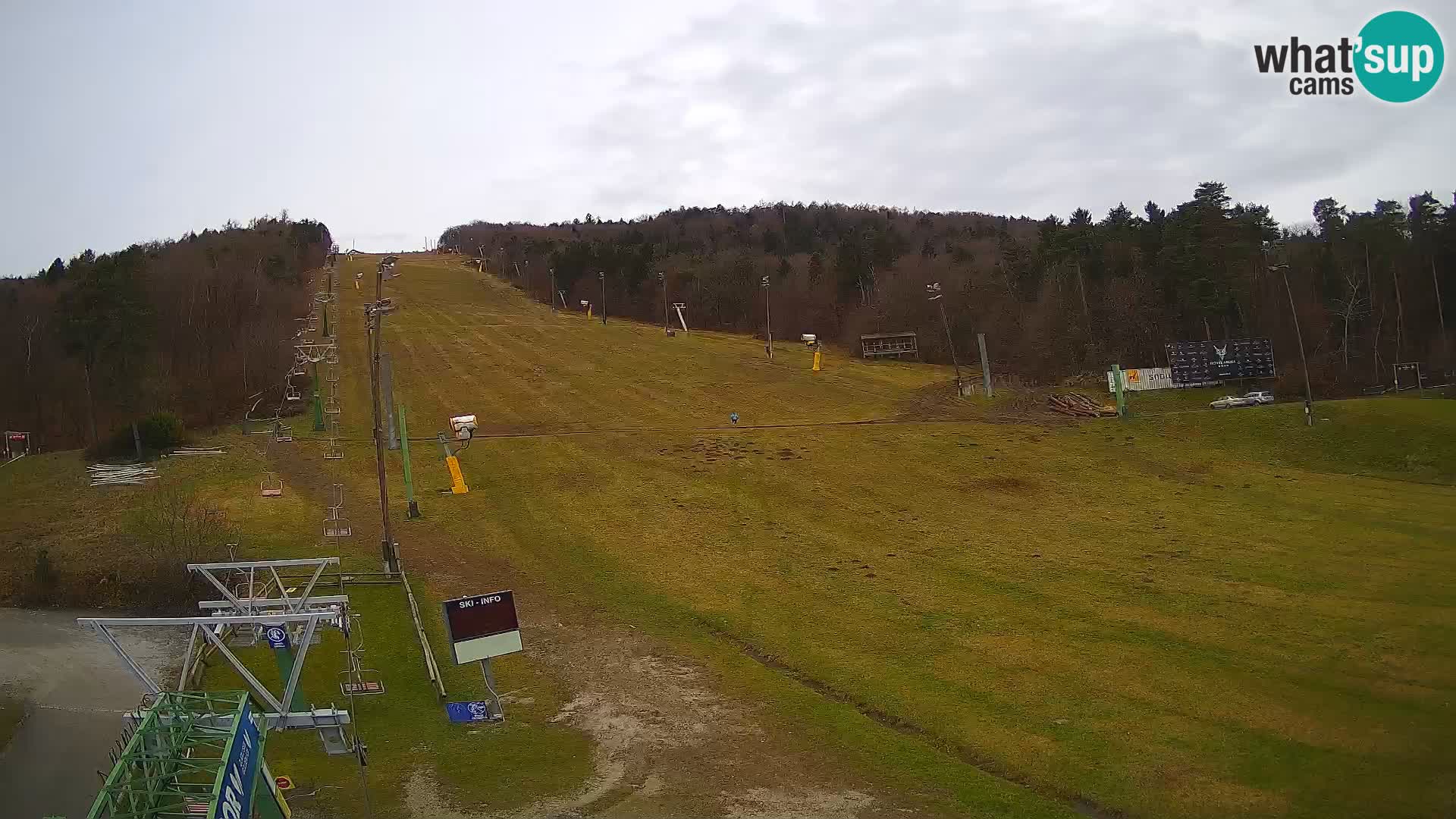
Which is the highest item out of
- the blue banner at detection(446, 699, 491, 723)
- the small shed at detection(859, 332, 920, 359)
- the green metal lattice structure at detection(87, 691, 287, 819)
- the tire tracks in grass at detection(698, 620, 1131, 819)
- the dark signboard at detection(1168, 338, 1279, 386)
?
the small shed at detection(859, 332, 920, 359)

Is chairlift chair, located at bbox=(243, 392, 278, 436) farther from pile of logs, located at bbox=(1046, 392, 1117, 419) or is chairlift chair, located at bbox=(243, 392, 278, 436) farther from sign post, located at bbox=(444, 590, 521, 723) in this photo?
pile of logs, located at bbox=(1046, 392, 1117, 419)

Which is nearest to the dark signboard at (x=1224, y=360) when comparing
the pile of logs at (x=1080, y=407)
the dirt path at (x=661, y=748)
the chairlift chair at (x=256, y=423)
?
the pile of logs at (x=1080, y=407)

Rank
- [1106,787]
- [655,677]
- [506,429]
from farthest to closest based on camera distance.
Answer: [506,429] → [655,677] → [1106,787]

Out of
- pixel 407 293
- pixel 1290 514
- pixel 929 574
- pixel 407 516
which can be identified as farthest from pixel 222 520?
pixel 407 293

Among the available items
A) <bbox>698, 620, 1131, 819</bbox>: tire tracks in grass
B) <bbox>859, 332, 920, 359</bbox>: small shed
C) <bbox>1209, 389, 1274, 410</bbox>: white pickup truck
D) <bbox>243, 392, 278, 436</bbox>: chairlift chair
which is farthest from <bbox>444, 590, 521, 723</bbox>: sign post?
<bbox>859, 332, 920, 359</bbox>: small shed

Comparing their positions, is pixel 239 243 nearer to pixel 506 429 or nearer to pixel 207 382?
pixel 207 382
